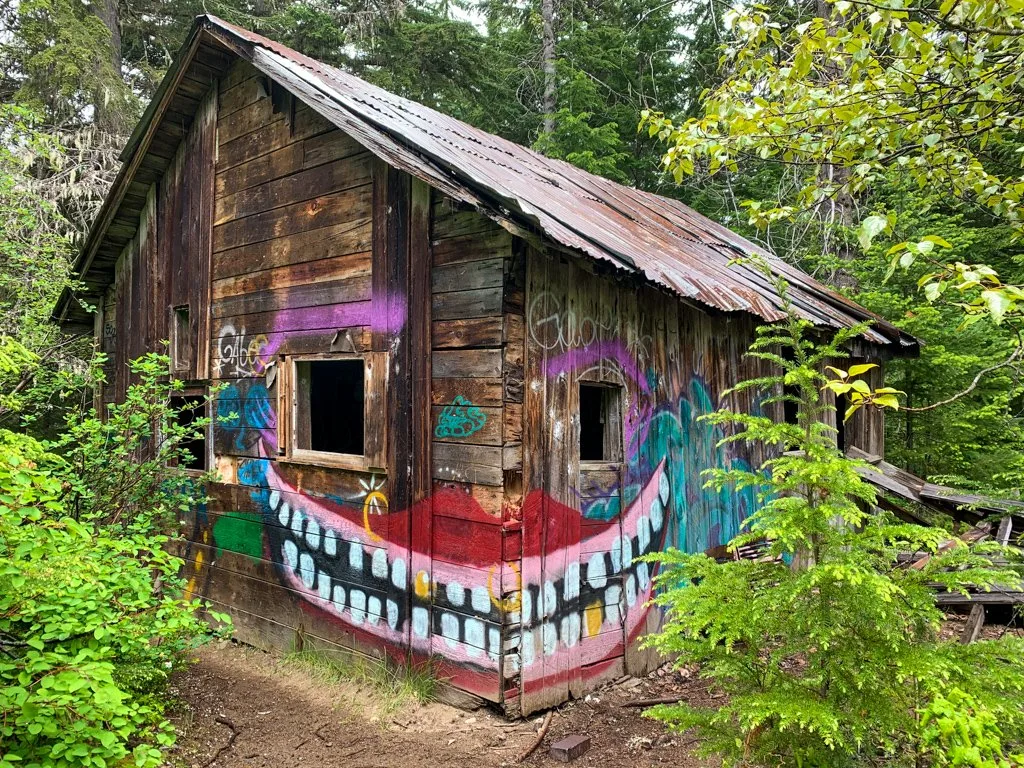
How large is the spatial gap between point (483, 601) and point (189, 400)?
4.74m

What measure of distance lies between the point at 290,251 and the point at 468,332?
2412mm

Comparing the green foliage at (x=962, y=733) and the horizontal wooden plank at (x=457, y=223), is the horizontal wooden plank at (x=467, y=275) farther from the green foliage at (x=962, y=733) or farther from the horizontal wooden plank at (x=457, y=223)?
the green foliage at (x=962, y=733)

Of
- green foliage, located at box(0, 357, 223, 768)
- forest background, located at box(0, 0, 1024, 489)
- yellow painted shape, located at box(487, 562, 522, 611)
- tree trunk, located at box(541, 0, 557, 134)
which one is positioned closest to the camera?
green foliage, located at box(0, 357, 223, 768)

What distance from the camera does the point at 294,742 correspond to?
4.54m

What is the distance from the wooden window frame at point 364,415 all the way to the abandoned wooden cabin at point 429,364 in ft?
0.07

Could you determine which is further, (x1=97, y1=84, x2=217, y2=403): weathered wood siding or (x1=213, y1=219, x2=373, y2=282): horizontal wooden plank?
(x1=97, y1=84, x2=217, y2=403): weathered wood siding

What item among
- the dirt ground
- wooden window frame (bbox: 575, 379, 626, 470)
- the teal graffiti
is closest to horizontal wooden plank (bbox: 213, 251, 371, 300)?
wooden window frame (bbox: 575, 379, 626, 470)

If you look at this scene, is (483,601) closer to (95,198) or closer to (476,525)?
(476,525)

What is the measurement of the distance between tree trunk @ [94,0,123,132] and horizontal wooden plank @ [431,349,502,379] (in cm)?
1030

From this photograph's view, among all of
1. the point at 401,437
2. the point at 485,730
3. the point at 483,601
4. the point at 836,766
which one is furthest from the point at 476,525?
the point at 836,766

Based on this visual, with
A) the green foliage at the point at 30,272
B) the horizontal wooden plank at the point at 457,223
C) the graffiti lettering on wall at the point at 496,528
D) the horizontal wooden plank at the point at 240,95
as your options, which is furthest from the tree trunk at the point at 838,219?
the green foliage at the point at 30,272

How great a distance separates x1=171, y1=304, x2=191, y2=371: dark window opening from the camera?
7383mm

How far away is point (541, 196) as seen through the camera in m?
5.27

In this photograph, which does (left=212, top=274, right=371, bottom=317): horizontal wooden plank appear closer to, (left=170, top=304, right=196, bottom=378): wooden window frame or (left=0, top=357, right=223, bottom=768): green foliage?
(left=170, top=304, right=196, bottom=378): wooden window frame
